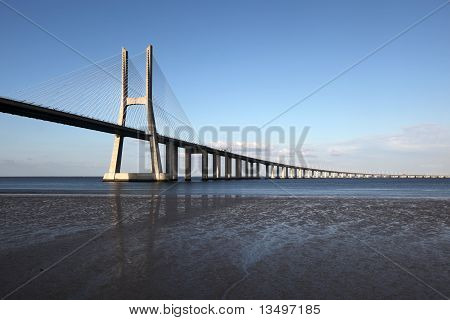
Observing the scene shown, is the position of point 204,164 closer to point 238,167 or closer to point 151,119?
point 238,167

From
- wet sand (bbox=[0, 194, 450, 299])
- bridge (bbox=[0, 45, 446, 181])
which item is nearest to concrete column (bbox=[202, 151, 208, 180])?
bridge (bbox=[0, 45, 446, 181])

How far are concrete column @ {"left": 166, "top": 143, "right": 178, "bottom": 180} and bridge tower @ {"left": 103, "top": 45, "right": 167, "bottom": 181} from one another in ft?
20.7

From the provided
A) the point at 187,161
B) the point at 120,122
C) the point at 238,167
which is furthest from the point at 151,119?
the point at 238,167

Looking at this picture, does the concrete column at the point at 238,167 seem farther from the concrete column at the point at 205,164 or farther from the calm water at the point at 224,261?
the calm water at the point at 224,261

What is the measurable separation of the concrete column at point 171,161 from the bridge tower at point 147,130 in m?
6.31

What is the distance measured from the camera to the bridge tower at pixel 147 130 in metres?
69.4

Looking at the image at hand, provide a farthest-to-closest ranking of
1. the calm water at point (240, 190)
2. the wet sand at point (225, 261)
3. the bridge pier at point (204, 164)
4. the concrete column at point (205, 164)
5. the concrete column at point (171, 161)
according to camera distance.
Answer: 1. the concrete column at point (205, 164)
2. the bridge pier at point (204, 164)
3. the concrete column at point (171, 161)
4. the calm water at point (240, 190)
5. the wet sand at point (225, 261)

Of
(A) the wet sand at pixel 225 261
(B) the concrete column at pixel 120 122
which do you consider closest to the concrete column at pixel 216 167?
(B) the concrete column at pixel 120 122

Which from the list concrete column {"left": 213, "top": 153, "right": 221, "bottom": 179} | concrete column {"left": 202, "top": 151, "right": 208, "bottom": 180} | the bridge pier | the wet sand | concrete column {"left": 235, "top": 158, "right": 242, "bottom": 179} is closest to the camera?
the wet sand

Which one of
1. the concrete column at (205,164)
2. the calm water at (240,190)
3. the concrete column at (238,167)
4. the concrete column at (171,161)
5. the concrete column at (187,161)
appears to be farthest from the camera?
the concrete column at (238,167)

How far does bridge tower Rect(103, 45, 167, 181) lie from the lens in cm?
6938

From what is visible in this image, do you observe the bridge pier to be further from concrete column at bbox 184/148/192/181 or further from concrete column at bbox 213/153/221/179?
concrete column at bbox 213/153/221/179

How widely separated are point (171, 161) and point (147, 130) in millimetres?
13984

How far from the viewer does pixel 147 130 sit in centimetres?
7019
